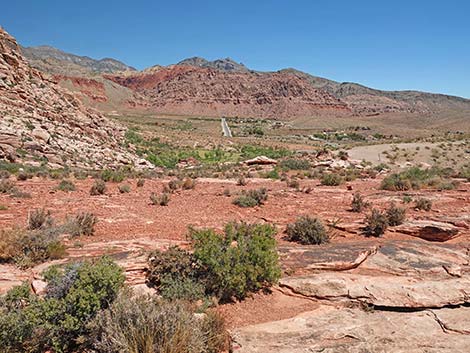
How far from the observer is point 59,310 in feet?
13.9

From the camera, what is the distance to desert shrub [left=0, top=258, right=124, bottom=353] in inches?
158

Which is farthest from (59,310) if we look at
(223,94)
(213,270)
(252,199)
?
(223,94)

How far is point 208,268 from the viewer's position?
5703 mm

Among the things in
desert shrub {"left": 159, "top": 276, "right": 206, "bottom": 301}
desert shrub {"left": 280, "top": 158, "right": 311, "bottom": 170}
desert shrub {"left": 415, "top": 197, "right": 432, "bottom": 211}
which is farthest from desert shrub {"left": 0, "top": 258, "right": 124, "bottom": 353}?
desert shrub {"left": 280, "top": 158, "right": 311, "bottom": 170}

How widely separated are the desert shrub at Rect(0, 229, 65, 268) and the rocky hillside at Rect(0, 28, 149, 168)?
55.2 feet

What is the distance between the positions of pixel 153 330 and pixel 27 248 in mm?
3619

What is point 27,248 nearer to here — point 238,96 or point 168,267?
point 168,267

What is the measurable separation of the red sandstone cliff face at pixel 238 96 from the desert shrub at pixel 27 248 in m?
126

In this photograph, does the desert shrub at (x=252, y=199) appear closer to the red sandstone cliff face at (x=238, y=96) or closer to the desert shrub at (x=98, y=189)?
the desert shrub at (x=98, y=189)

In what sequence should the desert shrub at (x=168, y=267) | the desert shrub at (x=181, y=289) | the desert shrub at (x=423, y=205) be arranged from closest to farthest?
the desert shrub at (x=181, y=289), the desert shrub at (x=168, y=267), the desert shrub at (x=423, y=205)

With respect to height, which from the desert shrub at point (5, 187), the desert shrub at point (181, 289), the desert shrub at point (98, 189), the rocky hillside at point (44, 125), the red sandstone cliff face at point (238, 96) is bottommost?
the desert shrub at point (181, 289)

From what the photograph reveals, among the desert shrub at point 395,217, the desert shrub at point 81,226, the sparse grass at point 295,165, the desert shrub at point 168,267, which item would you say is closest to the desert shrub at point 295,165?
the sparse grass at point 295,165

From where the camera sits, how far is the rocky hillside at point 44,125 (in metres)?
22.2

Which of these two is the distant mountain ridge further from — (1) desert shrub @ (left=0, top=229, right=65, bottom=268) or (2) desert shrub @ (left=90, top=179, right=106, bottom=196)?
(1) desert shrub @ (left=0, top=229, right=65, bottom=268)
